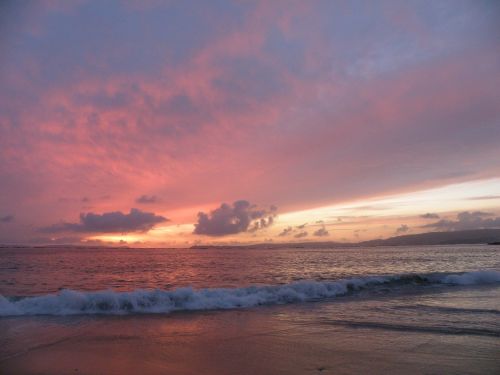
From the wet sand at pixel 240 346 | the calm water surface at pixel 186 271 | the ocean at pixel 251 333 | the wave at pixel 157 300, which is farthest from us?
the calm water surface at pixel 186 271

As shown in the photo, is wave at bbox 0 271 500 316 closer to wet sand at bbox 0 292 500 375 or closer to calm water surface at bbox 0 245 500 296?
wet sand at bbox 0 292 500 375

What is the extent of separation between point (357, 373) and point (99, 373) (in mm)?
5384

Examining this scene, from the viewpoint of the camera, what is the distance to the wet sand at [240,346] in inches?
313

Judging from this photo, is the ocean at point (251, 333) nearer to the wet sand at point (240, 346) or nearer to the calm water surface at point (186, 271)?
the wet sand at point (240, 346)

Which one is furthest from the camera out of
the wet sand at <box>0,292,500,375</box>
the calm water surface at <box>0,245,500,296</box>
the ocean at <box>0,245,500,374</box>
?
the calm water surface at <box>0,245,500,296</box>

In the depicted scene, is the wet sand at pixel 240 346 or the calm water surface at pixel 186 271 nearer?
the wet sand at pixel 240 346

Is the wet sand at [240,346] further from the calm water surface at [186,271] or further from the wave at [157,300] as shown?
the calm water surface at [186,271]

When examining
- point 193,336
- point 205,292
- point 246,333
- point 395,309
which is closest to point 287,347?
point 246,333

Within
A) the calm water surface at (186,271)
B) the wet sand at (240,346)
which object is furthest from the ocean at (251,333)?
the calm water surface at (186,271)

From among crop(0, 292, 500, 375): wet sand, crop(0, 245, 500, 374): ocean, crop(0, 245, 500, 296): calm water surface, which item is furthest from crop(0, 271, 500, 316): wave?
crop(0, 245, 500, 296): calm water surface

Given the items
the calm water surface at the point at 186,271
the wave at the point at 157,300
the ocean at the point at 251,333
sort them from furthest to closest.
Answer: the calm water surface at the point at 186,271 → the wave at the point at 157,300 → the ocean at the point at 251,333

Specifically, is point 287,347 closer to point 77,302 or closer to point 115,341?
point 115,341

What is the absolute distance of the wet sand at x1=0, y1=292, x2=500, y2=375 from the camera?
313 inches

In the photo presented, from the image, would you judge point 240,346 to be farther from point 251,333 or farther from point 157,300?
point 157,300
